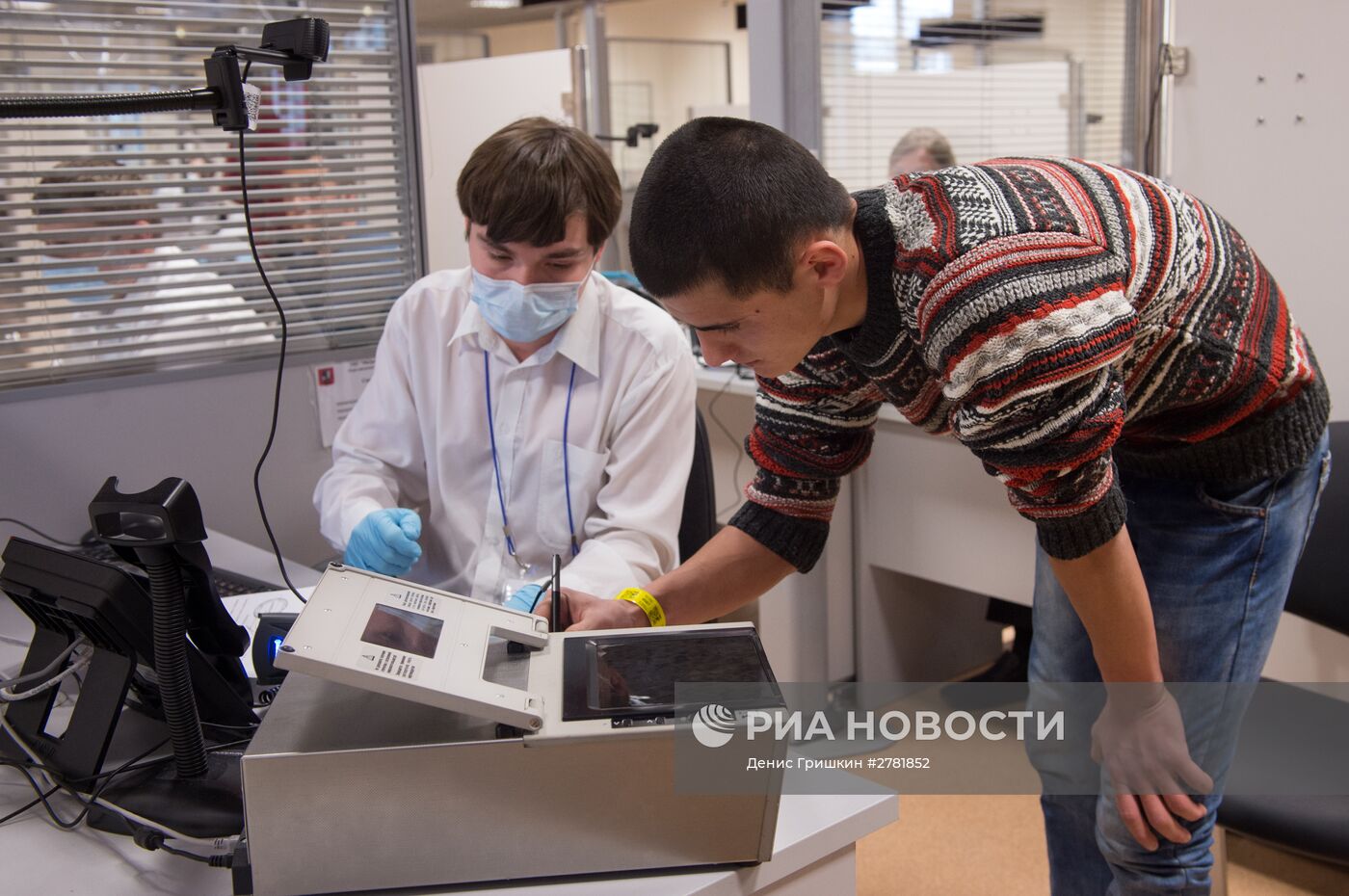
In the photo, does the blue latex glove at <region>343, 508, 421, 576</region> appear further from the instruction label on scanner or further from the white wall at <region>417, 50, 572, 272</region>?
the white wall at <region>417, 50, 572, 272</region>

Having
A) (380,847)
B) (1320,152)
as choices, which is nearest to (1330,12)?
(1320,152)

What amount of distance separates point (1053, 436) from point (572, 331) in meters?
0.82

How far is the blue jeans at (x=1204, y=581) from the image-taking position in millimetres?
1171

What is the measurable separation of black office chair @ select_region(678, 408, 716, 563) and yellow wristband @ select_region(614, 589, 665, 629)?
1.43 feet

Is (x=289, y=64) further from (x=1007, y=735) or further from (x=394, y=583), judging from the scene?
(x=1007, y=735)

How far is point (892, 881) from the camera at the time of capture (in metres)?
2.03

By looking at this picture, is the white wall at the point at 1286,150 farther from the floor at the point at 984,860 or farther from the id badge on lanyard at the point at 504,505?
the id badge on lanyard at the point at 504,505

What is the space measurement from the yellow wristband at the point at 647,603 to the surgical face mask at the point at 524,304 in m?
0.50

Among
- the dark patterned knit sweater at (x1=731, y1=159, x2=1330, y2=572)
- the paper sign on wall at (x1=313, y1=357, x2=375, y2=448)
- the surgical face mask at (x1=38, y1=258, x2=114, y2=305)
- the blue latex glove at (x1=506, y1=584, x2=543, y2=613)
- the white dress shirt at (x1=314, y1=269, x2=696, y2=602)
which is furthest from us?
the paper sign on wall at (x1=313, y1=357, x2=375, y2=448)

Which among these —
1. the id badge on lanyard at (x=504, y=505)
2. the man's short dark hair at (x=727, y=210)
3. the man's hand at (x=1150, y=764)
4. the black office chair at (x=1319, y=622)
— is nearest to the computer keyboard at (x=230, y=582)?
the id badge on lanyard at (x=504, y=505)

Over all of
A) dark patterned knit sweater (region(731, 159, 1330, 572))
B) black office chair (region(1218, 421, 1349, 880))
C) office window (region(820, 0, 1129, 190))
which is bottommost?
black office chair (region(1218, 421, 1349, 880))

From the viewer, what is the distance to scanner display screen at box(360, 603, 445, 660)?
82cm

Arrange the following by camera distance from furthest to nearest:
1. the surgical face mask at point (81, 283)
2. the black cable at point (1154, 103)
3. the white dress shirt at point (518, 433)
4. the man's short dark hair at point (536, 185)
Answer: the black cable at point (1154, 103), the surgical face mask at point (81, 283), the white dress shirt at point (518, 433), the man's short dark hair at point (536, 185)

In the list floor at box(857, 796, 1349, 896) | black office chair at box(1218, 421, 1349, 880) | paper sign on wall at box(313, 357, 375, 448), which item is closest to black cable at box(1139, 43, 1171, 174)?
black office chair at box(1218, 421, 1349, 880)
